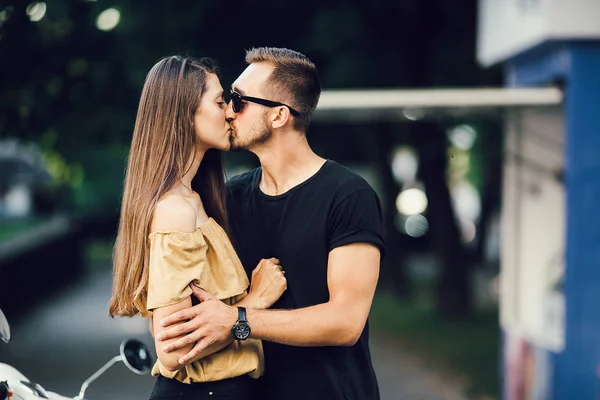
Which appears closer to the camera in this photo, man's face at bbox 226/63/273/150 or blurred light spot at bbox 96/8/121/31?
man's face at bbox 226/63/273/150

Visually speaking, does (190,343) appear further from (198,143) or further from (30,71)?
(30,71)

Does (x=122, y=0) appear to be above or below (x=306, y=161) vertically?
above

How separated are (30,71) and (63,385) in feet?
10.6

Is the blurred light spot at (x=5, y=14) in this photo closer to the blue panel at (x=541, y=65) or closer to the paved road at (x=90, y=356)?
the paved road at (x=90, y=356)

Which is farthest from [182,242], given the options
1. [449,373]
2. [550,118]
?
[449,373]

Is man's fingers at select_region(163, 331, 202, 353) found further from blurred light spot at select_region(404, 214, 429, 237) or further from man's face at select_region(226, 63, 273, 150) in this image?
blurred light spot at select_region(404, 214, 429, 237)

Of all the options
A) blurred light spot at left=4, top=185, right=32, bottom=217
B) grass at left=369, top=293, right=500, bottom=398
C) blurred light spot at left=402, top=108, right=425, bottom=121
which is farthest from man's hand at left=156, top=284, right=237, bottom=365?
blurred light spot at left=4, top=185, right=32, bottom=217

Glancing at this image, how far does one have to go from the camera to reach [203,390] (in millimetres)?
3246

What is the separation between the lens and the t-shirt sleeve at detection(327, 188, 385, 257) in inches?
127

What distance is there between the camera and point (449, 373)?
1181 centimetres

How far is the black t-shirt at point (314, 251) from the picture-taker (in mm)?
3270

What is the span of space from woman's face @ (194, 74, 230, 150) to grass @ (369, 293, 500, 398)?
7676 mm

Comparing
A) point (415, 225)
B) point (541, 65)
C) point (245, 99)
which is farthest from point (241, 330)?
point (415, 225)

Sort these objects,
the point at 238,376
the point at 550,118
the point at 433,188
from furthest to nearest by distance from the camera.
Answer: the point at 433,188
the point at 550,118
the point at 238,376
